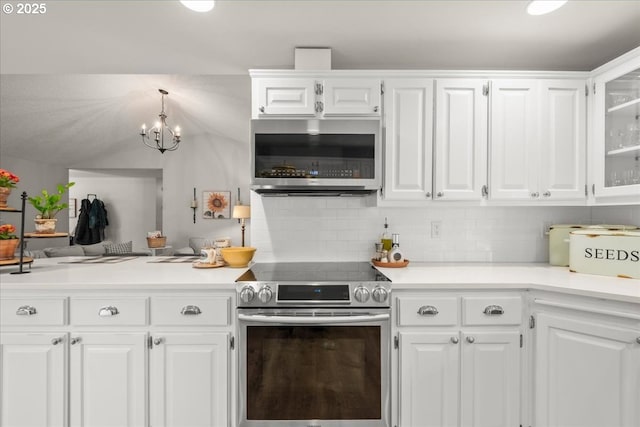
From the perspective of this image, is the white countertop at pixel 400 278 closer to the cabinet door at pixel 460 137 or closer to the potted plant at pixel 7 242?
the potted plant at pixel 7 242

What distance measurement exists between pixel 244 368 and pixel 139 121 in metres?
5.56

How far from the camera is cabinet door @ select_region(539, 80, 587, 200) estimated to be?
2.08 metres

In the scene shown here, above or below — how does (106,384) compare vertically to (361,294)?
below

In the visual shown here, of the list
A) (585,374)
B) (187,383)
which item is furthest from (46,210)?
(585,374)

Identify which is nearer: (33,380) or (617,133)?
(33,380)

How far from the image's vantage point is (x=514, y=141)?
2.08 m

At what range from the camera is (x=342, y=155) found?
199cm

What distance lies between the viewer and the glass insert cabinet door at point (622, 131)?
1.84 m

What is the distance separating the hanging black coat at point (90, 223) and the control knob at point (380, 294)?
26.5ft

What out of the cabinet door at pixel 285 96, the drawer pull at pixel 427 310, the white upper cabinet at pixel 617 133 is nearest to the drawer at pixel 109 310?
the cabinet door at pixel 285 96

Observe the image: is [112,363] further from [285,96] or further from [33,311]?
[285,96]

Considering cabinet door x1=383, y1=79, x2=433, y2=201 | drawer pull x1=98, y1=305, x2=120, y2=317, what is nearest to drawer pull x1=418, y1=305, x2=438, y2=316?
cabinet door x1=383, y1=79, x2=433, y2=201

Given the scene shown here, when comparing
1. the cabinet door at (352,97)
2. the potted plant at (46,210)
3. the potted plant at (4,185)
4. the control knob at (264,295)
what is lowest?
the control knob at (264,295)

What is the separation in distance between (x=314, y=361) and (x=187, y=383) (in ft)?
2.14
